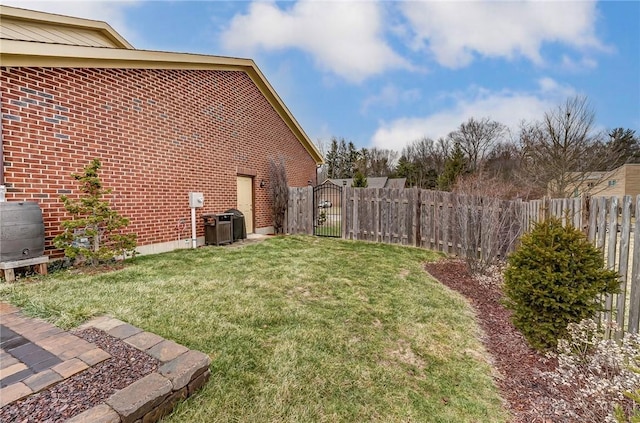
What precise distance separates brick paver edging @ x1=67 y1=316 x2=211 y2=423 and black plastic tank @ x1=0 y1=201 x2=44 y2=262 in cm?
270

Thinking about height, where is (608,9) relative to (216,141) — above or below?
above

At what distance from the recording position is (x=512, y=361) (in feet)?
9.18

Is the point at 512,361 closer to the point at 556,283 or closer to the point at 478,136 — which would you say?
the point at 556,283

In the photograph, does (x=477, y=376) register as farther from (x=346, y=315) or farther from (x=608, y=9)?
(x=608, y=9)

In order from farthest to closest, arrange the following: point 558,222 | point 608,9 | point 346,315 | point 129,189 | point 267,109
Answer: point 267,109
point 129,189
point 608,9
point 346,315
point 558,222

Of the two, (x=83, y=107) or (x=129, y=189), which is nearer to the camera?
(x=83, y=107)

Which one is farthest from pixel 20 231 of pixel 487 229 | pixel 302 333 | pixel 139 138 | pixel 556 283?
pixel 487 229

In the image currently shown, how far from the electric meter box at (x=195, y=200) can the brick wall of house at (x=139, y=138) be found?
17cm

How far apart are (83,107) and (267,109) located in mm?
6132

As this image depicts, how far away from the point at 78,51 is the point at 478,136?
3885cm

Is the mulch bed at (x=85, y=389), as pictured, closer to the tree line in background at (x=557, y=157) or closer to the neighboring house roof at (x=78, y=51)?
the neighboring house roof at (x=78, y=51)

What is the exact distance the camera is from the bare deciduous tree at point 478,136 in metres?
33.8

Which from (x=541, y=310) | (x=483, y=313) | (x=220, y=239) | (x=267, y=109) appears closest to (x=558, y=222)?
(x=541, y=310)

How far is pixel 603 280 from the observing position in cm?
264
